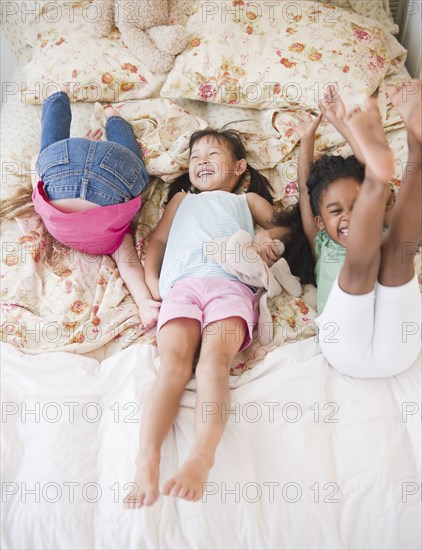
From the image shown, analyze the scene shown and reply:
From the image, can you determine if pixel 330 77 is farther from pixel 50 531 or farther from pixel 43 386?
pixel 50 531

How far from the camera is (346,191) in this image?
127cm

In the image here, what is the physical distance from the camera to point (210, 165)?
158 centimetres

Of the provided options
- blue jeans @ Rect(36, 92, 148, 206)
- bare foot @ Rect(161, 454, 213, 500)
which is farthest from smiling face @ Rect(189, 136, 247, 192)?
bare foot @ Rect(161, 454, 213, 500)

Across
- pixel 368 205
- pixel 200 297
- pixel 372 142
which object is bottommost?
pixel 200 297

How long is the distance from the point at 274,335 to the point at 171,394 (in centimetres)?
31

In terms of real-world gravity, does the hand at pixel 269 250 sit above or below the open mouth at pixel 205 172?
below

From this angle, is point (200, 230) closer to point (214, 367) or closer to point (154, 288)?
point (154, 288)

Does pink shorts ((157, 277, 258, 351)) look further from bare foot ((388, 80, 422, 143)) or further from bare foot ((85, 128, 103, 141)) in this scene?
bare foot ((85, 128, 103, 141))

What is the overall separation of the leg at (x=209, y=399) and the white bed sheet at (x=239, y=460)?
0.04 m

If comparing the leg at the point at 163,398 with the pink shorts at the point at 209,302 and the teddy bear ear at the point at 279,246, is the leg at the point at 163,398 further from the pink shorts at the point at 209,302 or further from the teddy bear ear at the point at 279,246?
the teddy bear ear at the point at 279,246

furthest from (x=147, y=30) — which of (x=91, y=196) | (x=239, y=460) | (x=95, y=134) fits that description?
(x=239, y=460)

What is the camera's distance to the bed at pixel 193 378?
95 cm

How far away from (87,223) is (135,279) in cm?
20

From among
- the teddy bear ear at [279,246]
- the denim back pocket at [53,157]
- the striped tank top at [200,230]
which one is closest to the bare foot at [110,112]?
the denim back pocket at [53,157]
